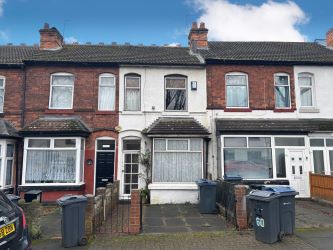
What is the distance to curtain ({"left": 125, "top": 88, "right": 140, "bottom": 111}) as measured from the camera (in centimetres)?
1386

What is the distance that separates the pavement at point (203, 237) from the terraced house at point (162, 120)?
11.3ft

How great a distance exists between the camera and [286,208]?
7199 millimetres

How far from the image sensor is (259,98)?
14.0 meters

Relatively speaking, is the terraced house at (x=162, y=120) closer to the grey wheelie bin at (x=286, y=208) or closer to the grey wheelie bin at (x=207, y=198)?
the grey wheelie bin at (x=207, y=198)

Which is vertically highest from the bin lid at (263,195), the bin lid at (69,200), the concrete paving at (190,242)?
the bin lid at (263,195)

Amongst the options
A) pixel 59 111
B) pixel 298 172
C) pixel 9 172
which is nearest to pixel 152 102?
pixel 59 111

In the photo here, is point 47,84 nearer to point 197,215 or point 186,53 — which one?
point 186,53

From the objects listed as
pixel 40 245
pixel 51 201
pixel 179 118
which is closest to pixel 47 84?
pixel 51 201

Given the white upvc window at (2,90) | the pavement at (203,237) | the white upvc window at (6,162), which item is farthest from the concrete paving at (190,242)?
the white upvc window at (2,90)

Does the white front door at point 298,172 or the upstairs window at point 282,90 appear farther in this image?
the upstairs window at point 282,90

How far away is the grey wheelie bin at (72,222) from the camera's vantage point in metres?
6.70

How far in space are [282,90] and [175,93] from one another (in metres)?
5.27

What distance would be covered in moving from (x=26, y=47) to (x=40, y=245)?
43.2 feet

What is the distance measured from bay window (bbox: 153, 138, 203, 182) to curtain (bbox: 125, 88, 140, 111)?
6.83 ft
